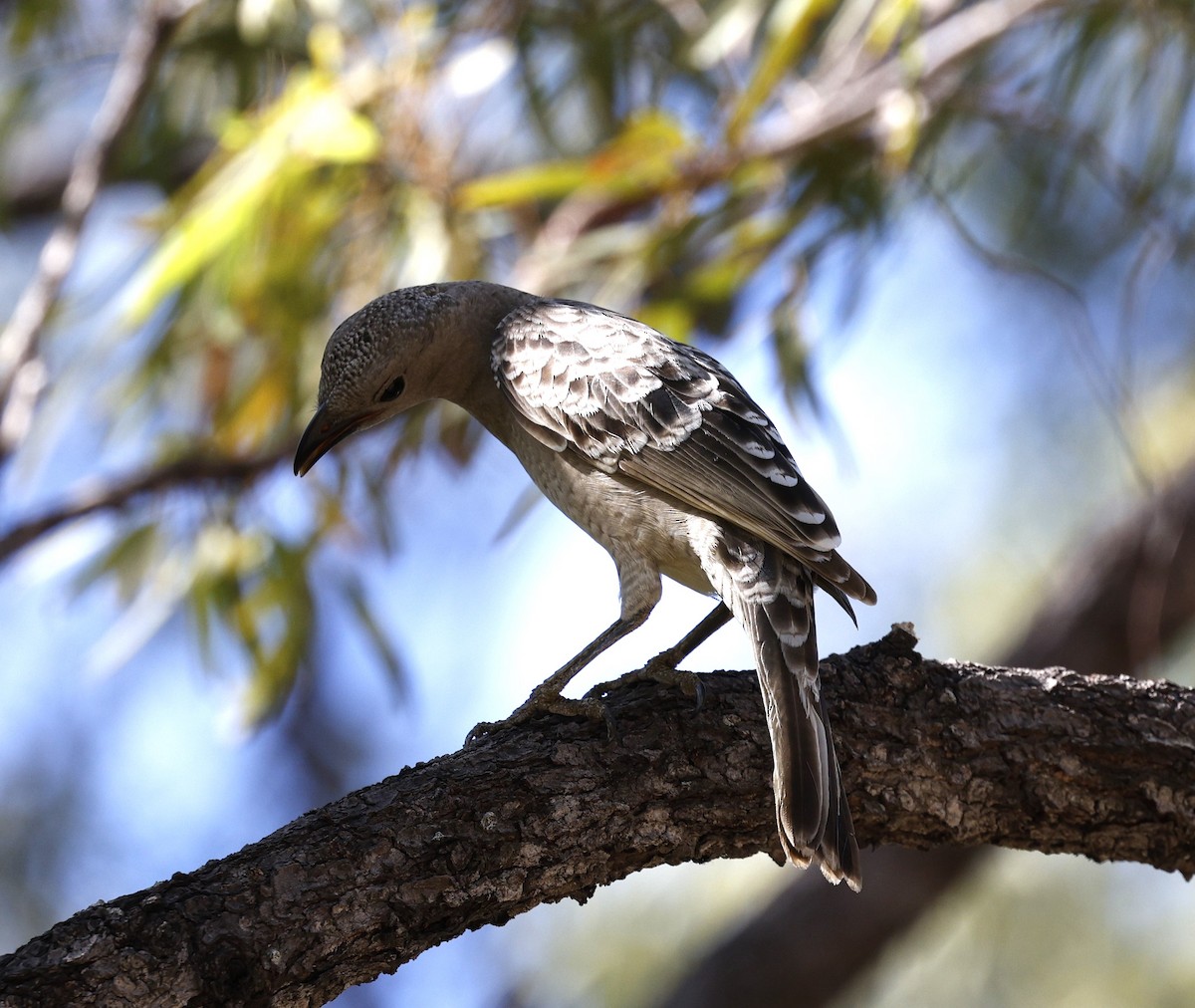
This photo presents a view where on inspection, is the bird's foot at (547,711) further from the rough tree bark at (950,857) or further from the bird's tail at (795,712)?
the rough tree bark at (950,857)

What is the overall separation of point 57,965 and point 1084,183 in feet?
19.2

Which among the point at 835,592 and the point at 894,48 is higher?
the point at 894,48

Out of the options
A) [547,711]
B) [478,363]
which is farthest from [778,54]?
[547,711]

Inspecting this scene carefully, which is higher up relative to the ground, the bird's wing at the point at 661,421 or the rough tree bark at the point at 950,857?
the bird's wing at the point at 661,421

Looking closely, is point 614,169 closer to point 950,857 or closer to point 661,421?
point 661,421

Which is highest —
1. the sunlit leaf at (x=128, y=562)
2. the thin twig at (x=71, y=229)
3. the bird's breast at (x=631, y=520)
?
the thin twig at (x=71, y=229)

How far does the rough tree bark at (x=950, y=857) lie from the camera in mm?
4680

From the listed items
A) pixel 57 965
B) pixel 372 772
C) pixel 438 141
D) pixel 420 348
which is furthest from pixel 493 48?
pixel 372 772

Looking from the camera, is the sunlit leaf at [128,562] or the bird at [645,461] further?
the sunlit leaf at [128,562]

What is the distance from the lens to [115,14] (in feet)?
20.7

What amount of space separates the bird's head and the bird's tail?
996 millimetres

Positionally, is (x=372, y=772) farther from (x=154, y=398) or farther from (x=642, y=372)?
(x=642, y=372)

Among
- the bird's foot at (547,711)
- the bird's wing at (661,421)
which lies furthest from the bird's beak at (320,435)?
the bird's foot at (547,711)

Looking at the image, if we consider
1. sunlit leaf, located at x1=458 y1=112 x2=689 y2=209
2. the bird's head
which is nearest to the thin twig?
sunlit leaf, located at x1=458 y1=112 x2=689 y2=209
